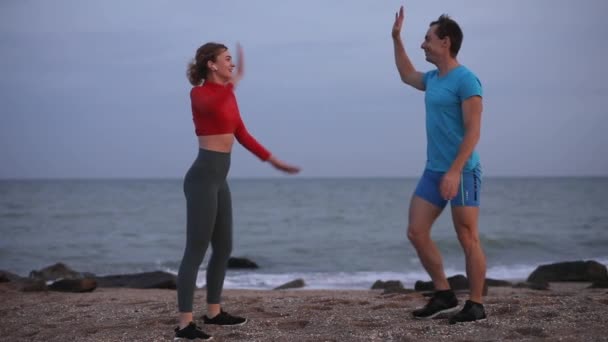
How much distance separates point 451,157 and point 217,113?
171cm

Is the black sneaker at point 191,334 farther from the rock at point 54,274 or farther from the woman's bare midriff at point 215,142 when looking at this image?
the rock at point 54,274

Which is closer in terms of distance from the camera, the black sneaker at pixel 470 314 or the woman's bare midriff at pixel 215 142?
the woman's bare midriff at pixel 215 142

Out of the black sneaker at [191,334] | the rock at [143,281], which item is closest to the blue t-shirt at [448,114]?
the black sneaker at [191,334]

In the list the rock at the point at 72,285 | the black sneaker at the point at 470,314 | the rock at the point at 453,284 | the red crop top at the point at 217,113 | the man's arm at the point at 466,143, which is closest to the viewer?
the man's arm at the point at 466,143

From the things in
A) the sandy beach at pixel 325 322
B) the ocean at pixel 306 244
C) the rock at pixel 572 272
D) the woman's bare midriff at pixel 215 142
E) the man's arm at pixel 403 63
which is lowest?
the ocean at pixel 306 244

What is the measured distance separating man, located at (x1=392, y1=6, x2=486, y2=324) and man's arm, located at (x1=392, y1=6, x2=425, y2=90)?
0.66 ft

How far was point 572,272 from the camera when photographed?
12.4 metres

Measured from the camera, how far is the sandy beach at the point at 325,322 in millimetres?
4586

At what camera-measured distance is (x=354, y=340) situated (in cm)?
454

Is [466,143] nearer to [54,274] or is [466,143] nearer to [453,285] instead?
[453,285]

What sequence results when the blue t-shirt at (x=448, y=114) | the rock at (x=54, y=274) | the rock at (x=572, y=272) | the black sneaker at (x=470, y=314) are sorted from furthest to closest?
the rock at (x=54, y=274) → the rock at (x=572, y=272) → the black sneaker at (x=470, y=314) → the blue t-shirt at (x=448, y=114)

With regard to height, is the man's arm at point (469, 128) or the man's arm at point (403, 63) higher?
the man's arm at point (403, 63)

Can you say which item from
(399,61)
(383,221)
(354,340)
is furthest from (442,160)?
(383,221)

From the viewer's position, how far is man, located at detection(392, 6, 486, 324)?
15.0ft
